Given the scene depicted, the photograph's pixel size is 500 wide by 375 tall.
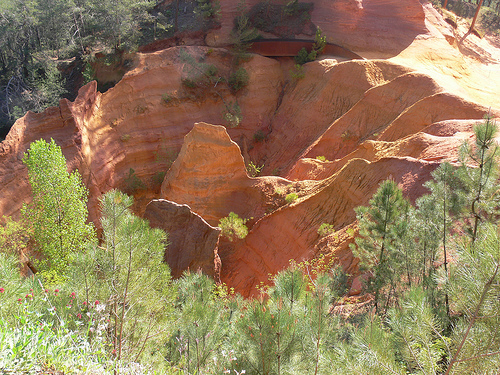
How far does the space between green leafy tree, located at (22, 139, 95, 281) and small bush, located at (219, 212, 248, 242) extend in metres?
7.13

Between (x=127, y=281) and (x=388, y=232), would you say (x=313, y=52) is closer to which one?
(x=388, y=232)

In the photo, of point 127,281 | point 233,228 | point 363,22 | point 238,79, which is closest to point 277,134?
point 238,79

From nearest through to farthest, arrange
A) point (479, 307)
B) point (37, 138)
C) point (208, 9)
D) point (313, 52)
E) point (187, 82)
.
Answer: point (479, 307), point (37, 138), point (187, 82), point (313, 52), point (208, 9)

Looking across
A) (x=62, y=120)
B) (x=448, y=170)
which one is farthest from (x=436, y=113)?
(x=62, y=120)

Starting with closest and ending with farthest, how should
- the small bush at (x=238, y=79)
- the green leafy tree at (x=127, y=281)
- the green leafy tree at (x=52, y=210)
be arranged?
the green leafy tree at (x=127, y=281)
the green leafy tree at (x=52, y=210)
the small bush at (x=238, y=79)

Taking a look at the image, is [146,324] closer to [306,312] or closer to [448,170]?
[306,312]

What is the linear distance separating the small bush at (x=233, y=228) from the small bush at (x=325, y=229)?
15.1ft

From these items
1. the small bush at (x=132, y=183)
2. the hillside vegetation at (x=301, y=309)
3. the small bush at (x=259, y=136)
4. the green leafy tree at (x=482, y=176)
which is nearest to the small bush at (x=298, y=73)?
the small bush at (x=259, y=136)

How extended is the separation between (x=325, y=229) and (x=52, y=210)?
1140 cm

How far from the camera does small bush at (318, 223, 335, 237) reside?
53.0ft

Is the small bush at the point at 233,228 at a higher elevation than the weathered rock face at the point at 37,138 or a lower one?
lower

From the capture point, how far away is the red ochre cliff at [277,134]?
16156 millimetres

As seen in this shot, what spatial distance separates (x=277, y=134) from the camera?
3070cm

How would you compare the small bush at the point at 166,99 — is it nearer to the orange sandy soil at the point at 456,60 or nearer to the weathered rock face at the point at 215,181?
the weathered rock face at the point at 215,181
